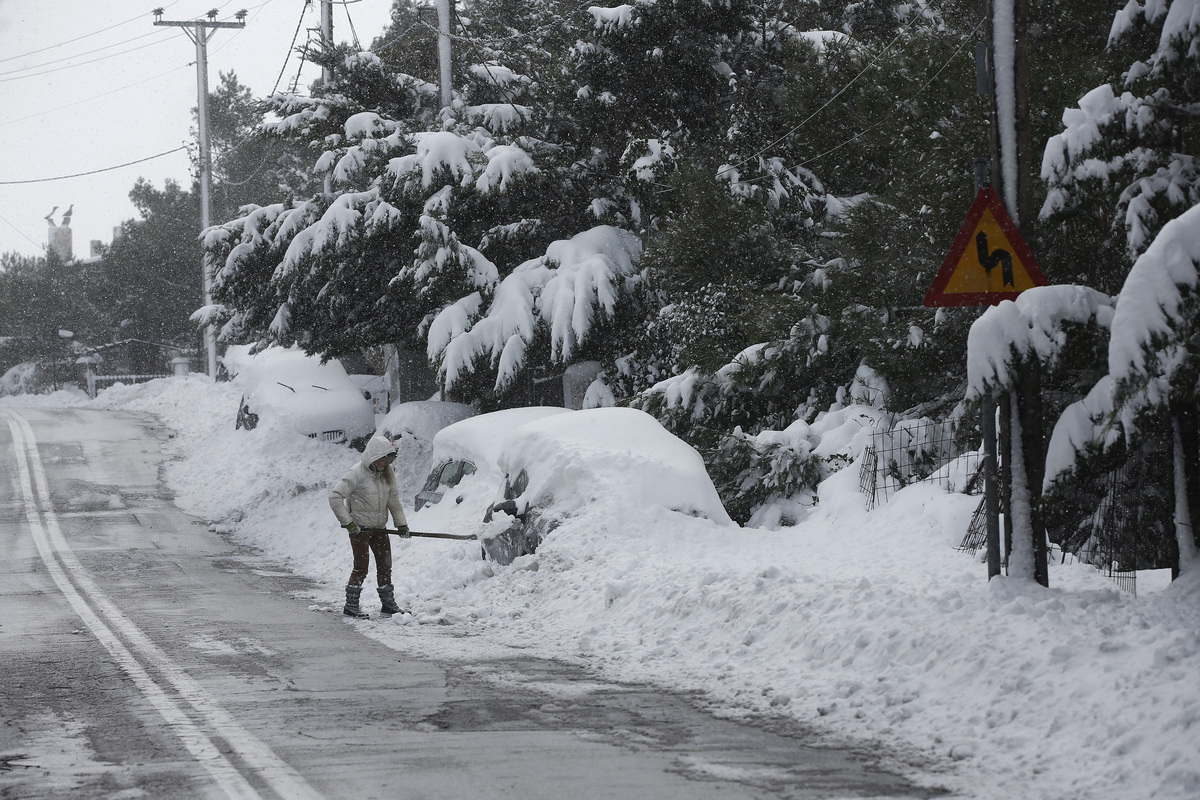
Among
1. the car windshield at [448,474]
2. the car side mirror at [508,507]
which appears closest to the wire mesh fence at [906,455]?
the car side mirror at [508,507]

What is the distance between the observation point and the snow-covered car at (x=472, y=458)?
46.3 feet

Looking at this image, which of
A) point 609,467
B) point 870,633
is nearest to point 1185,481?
point 870,633

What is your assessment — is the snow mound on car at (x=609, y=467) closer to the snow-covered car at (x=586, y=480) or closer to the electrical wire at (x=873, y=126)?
the snow-covered car at (x=586, y=480)

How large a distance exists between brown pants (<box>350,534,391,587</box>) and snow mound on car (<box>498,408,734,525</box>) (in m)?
1.79

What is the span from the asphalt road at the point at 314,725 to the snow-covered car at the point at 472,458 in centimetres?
293

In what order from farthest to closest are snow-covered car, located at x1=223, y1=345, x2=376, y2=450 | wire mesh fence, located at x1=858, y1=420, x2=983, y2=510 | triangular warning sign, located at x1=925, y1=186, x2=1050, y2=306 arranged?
snow-covered car, located at x1=223, y1=345, x2=376, y2=450, wire mesh fence, located at x1=858, y1=420, x2=983, y2=510, triangular warning sign, located at x1=925, y1=186, x2=1050, y2=306

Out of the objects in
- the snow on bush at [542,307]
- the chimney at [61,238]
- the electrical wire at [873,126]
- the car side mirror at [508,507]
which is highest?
the chimney at [61,238]

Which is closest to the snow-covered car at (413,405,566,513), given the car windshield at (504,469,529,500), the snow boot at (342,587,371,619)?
the car windshield at (504,469,529,500)

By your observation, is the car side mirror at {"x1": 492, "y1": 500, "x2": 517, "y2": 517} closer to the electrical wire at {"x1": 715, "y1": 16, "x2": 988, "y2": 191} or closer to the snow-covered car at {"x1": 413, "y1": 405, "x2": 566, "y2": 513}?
the snow-covered car at {"x1": 413, "y1": 405, "x2": 566, "y2": 513}

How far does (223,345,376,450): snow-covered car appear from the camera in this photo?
2370 cm

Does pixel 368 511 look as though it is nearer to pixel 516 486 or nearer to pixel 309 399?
pixel 516 486

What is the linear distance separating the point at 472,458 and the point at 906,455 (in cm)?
517

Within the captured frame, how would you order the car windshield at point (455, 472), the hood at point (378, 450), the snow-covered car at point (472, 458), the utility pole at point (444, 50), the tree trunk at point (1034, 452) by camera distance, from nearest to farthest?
the tree trunk at point (1034, 452), the hood at point (378, 450), the snow-covered car at point (472, 458), the car windshield at point (455, 472), the utility pole at point (444, 50)

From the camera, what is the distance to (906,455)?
44.1ft
